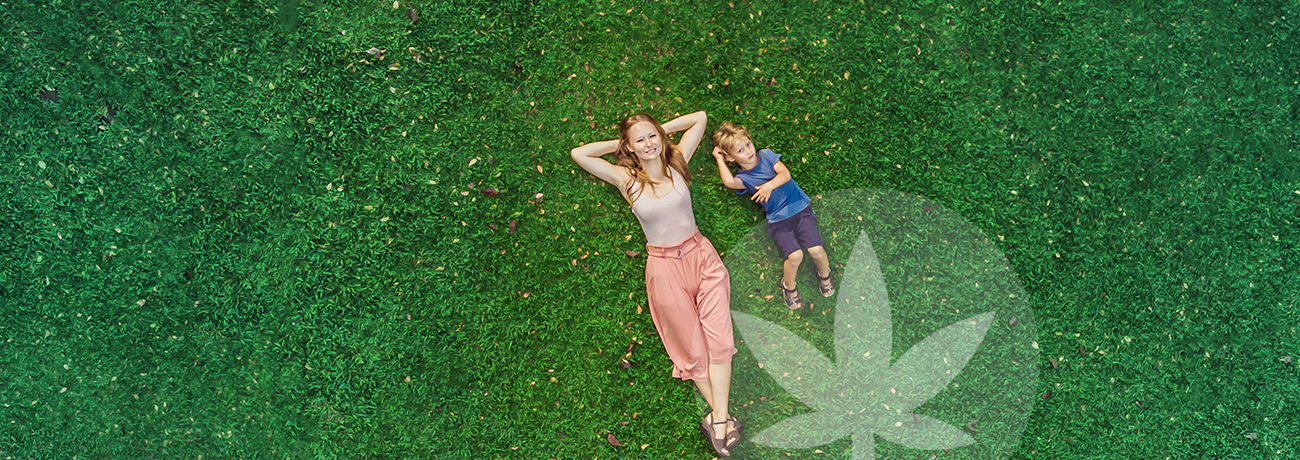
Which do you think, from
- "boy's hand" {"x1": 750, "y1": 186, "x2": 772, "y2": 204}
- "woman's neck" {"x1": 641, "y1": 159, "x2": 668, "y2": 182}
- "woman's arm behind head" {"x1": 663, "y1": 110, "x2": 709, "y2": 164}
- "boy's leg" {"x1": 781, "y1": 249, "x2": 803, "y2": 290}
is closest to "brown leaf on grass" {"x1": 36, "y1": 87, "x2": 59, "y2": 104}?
"woman's neck" {"x1": 641, "y1": 159, "x2": 668, "y2": 182}

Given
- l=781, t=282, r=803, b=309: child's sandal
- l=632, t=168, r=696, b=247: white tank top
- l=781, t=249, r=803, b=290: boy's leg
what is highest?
l=632, t=168, r=696, b=247: white tank top

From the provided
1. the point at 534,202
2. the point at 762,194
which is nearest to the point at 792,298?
the point at 762,194

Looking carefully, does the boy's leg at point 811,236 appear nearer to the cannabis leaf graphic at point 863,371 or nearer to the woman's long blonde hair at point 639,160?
the cannabis leaf graphic at point 863,371

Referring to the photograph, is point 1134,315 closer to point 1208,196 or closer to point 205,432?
point 1208,196

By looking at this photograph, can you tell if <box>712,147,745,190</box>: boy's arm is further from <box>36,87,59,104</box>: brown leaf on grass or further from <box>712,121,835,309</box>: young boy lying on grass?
<box>36,87,59,104</box>: brown leaf on grass

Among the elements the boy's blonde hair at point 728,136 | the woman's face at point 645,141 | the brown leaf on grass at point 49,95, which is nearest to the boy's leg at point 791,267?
the boy's blonde hair at point 728,136

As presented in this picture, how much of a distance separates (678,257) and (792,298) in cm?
112

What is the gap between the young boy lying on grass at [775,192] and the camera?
496 cm

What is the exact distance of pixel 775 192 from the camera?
16.5ft

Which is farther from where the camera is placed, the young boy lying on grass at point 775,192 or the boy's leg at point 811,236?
the boy's leg at point 811,236

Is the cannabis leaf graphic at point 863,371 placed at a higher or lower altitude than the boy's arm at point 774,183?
lower

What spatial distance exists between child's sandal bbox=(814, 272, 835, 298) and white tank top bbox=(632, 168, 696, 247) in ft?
3.96

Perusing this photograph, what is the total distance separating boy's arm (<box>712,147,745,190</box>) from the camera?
497cm

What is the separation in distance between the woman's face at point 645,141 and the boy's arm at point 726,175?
498 mm
